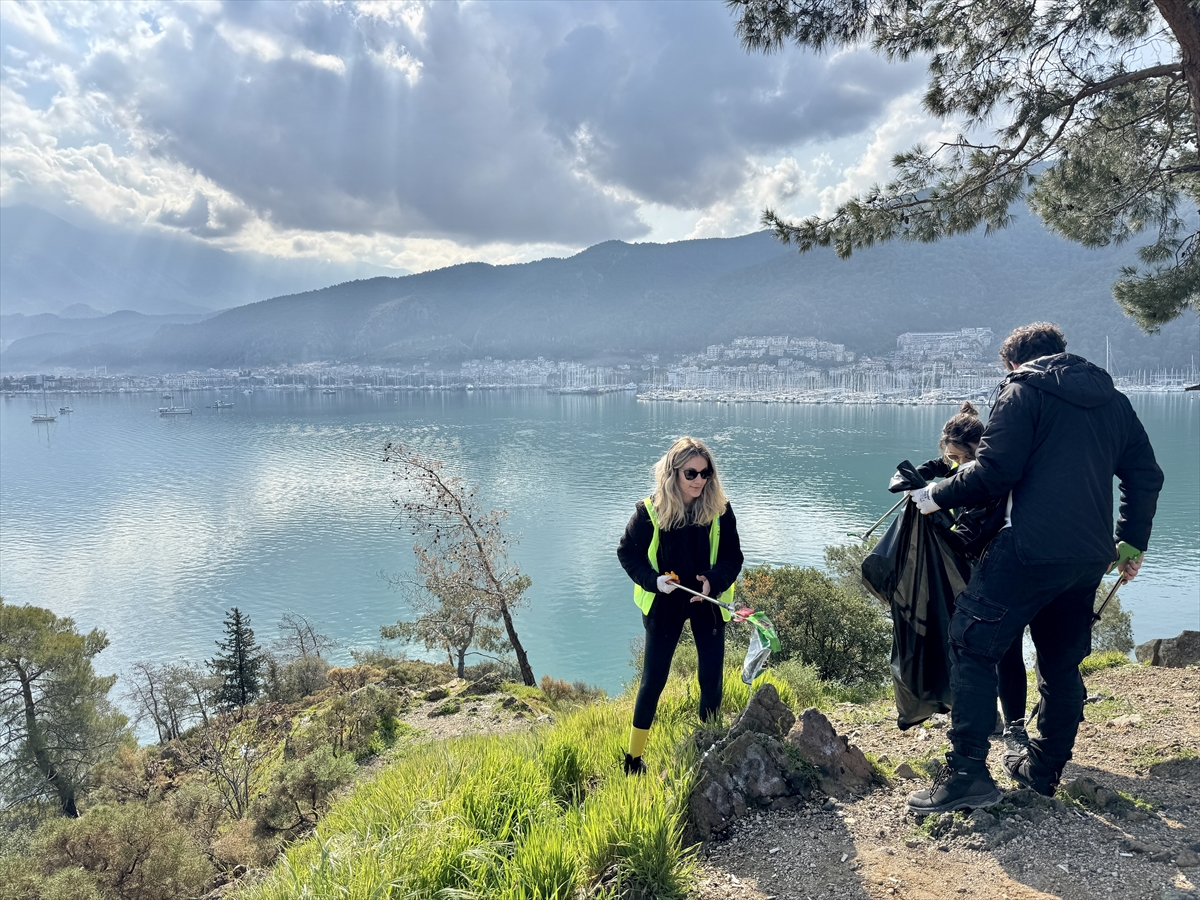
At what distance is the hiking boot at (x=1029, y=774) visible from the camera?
2.72m

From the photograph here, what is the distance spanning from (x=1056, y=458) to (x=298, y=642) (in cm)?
2870

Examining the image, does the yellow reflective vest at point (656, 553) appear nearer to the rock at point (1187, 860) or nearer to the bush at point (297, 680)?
the rock at point (1187, 860)

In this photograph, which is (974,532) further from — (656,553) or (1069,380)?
(656,553)

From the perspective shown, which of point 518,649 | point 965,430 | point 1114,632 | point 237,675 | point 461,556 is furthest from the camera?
point 237,675

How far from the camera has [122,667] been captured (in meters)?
26.4

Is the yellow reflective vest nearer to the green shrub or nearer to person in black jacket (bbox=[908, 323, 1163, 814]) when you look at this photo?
person in black jacket (bbox=[908, 323, 1163, 814])

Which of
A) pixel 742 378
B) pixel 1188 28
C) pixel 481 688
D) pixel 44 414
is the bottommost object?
pixel 481 688

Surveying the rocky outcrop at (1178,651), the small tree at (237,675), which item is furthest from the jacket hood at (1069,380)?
the small tree at (237,675)

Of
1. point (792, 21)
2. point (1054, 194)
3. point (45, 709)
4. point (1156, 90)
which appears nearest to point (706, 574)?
point (792, 21)

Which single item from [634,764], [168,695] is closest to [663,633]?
[634,764]

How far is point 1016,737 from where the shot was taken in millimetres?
3010

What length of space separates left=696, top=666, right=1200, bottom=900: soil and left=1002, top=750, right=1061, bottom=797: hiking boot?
5 cm

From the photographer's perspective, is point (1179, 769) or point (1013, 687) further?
point (1013, 687)

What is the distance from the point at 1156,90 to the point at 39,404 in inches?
7284
